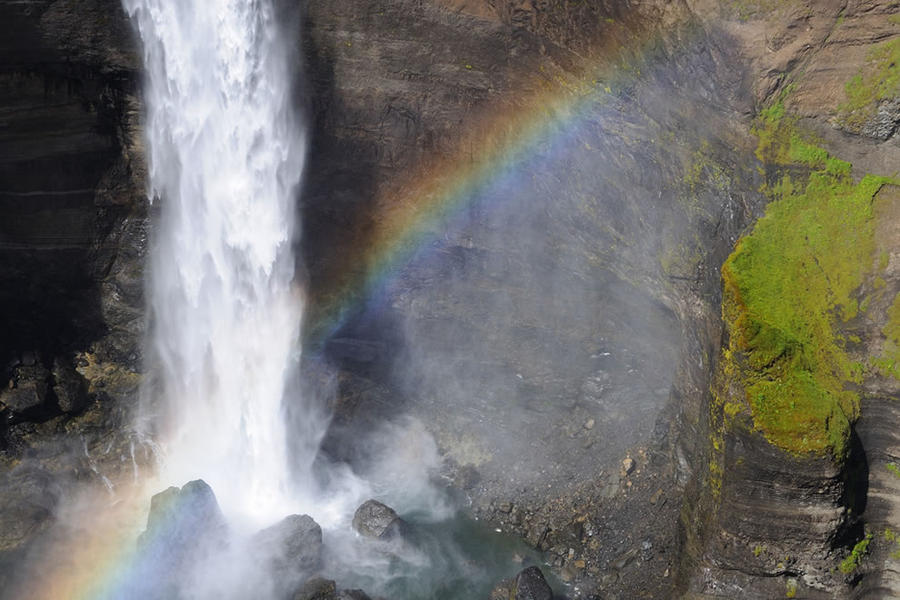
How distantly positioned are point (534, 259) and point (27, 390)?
15.8m

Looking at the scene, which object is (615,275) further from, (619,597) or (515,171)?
(619,597)

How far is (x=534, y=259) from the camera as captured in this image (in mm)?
22562

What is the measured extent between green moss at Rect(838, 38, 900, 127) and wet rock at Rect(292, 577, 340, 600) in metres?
→ 15.8

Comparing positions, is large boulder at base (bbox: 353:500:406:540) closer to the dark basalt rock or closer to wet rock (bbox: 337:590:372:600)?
wet rock (bbox: 337:590:372:600)

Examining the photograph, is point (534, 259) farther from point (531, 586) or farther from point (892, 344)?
point (892, 344)

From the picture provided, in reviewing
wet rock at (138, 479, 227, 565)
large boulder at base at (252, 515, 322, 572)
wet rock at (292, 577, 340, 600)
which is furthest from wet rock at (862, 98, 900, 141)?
wet rock at (138, 479, 227, 565)

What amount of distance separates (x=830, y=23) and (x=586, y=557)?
14.1 m

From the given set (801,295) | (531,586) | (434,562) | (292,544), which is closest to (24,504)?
(292,544)

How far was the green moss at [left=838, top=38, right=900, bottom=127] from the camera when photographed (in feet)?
47.5

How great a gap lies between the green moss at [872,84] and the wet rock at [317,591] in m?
15.8

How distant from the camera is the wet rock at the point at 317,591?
58.3 feet

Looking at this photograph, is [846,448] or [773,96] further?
[773,96]

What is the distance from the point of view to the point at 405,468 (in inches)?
971

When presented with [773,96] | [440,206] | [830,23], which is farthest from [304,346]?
[830,23]
